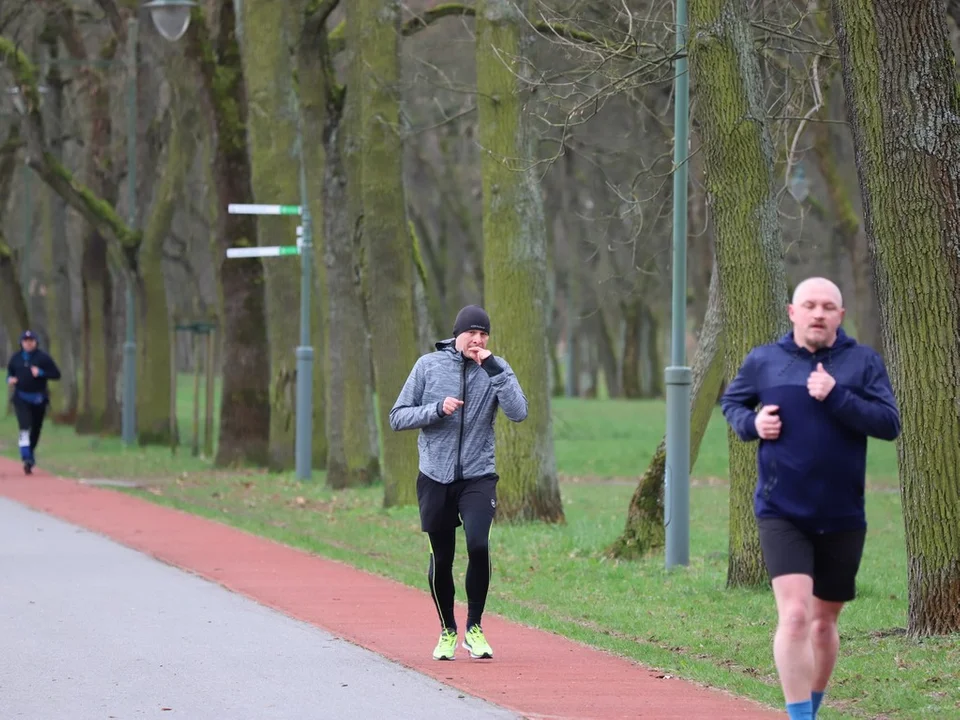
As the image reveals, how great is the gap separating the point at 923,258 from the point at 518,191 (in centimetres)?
799

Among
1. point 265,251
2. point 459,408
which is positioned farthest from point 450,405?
point 265,251

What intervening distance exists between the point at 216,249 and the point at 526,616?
1592 centimetres

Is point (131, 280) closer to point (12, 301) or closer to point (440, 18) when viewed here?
point (12, 301)

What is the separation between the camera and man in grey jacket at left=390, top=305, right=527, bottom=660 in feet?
30.6

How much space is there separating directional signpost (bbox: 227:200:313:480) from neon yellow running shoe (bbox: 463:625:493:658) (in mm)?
13580

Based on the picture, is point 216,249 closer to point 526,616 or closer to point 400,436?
point 400,436

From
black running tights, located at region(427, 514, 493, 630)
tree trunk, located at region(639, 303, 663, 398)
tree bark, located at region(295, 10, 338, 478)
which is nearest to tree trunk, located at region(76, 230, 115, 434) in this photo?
tree bark, located at region(295, 10, 338, 478)

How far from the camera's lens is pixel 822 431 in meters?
6.82

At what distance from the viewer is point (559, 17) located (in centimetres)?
1414

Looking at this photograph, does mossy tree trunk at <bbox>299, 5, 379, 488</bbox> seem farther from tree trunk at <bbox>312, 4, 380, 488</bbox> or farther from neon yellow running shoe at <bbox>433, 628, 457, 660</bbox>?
neon yellow running shoe at <bbox>433, 628, 457, 660</bbox>

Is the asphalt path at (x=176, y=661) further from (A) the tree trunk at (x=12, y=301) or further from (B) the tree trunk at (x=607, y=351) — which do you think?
(B) the tree trunk at (x=607, y=351)

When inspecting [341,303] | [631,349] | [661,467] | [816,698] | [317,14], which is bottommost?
[816,698]

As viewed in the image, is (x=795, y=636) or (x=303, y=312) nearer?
(x=795, y=636)

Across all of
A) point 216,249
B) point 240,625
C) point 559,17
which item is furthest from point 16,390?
point 240,625
